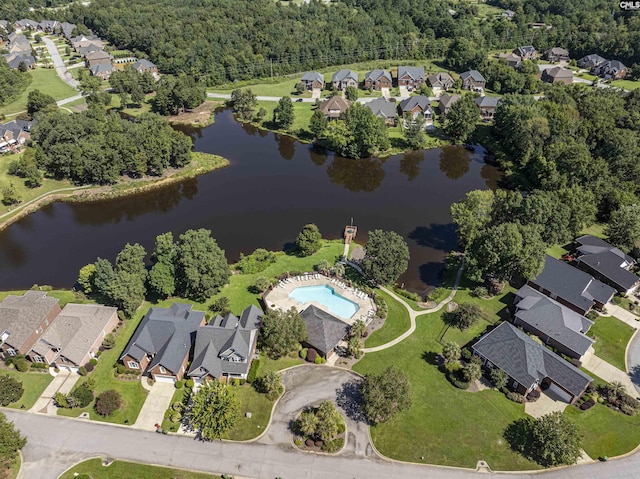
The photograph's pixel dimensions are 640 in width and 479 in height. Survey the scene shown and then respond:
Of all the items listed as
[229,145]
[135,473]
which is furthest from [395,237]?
[229,145]

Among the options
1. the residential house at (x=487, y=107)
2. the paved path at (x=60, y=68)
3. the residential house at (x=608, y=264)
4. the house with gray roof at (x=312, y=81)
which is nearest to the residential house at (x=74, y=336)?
the residential house at (x=608, y=264)

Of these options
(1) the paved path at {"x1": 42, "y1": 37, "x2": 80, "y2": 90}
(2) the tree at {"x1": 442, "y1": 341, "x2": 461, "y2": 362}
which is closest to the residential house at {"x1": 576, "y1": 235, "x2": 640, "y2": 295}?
(2) the tree at {"x1": 442, "y1": 341, "x2": 461, "y2": 362}

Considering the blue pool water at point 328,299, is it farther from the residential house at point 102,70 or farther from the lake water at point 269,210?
the residential house at point 102,70

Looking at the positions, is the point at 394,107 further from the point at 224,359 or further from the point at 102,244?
the point at 224,359

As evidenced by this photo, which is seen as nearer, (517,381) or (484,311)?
(517,381)

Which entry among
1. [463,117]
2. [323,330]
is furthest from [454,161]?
[323,330]
